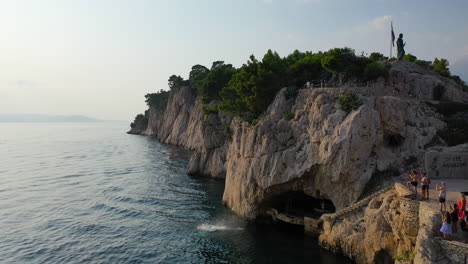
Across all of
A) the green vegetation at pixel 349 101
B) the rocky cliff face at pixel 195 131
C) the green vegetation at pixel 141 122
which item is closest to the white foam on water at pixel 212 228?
the green vegetation at pixel 349 101

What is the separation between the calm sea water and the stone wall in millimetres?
10837

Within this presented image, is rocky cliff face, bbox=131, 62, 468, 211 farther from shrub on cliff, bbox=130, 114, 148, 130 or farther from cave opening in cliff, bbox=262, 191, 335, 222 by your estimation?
shrub on cliff, bbox=130, 114, 148, 130

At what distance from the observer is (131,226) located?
32781 mm

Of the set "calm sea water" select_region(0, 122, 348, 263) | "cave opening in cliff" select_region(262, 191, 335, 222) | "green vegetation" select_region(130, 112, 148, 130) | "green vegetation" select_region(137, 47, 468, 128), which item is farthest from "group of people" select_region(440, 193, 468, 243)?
"green vegetation" select_region(130, 112, 148, 130)

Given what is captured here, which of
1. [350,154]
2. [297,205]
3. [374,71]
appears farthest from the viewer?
[374,71]

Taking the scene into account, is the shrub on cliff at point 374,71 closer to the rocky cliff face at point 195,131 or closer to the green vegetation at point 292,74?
the green vegetation at point 292,74

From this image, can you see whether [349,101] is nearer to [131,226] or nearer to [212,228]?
[212,228]

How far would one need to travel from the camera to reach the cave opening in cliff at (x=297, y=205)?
105 ft

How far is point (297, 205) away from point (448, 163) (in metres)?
15.9

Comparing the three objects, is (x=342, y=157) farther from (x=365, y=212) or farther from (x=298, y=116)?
(x=298, y=116)

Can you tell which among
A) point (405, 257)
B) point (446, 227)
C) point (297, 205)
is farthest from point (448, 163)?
point (297, 205)

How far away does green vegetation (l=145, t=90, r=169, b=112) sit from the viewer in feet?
467

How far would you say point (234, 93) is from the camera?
51.2m

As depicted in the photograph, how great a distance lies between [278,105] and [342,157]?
11984 mm
